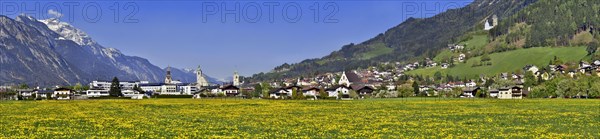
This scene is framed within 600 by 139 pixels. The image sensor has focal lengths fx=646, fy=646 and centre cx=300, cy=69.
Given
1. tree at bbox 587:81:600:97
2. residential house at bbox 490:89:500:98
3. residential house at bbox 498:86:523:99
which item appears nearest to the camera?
tree at bbox 587:81:600:97

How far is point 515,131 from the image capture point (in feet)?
115

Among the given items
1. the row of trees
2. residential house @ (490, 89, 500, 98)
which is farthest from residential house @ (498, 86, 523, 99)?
the row of trees

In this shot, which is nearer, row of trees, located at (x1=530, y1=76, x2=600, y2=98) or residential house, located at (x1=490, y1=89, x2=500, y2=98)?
row of trees, located at (x1=530, y1=76, x2=600, y2=98)

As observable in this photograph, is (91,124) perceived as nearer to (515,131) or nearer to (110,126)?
(110,126)

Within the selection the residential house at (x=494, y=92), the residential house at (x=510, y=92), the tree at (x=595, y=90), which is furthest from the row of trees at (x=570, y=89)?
the residential house at (x=494, y=92)

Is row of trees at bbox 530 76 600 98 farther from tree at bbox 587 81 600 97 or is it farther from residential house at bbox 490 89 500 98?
residential house at bbox 490 89 500 98

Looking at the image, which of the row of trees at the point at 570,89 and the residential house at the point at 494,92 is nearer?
the row of trees at the point at 570,89

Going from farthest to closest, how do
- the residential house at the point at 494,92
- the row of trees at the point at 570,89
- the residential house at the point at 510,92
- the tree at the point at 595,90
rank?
the residential house at the point at 494,92, the residential house at the point at 510,92, the row of trees at the point at 570,89, the tree at the point at 595,90

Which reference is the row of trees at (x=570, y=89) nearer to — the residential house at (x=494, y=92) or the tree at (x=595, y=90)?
the tree at (x=595, y=90)

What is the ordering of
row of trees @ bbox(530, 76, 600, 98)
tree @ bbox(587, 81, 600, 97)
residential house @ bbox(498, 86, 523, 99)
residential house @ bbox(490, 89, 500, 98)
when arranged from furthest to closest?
residential house @ bbox(490, 89, 500, 98) < residential house @ bbox(498, 86, 523, 99) < row of trees @ bbox(530, 76, 600, 98) < tree @ bbox(587, 81, 600, 97)

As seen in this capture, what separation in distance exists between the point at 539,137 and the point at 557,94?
427ft

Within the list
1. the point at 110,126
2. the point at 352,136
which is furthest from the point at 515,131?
the point at 110,126

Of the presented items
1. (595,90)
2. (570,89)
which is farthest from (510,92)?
(595,90)

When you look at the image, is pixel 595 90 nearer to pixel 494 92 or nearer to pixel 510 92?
pixel 510 92
